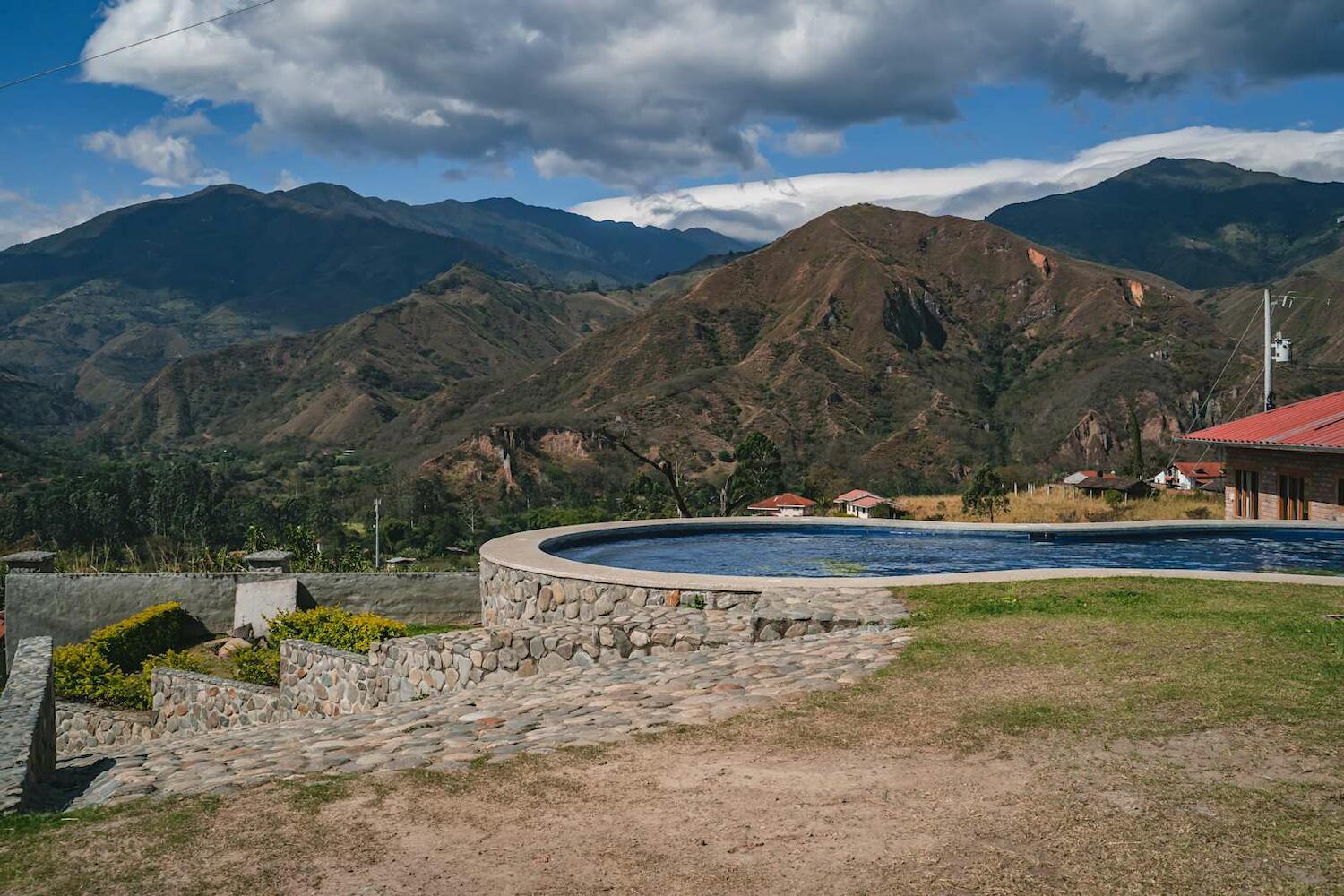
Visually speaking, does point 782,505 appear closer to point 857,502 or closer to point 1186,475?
point 857,502

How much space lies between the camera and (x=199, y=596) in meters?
18.3

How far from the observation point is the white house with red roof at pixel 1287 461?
19714 millimetres

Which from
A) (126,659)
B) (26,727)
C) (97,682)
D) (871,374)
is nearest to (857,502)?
(871,374)

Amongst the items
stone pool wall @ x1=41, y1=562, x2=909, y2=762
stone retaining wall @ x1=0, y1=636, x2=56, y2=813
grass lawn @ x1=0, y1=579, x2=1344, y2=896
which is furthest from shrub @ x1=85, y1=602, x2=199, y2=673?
grass lawn @ x1=0, y1=579, x2=1344, y2=896

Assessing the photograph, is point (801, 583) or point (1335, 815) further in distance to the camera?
point (801, 583)

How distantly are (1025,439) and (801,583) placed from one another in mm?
69583

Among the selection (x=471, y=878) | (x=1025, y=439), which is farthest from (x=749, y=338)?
(x=471, y=878)

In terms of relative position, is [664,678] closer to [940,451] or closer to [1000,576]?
[1000,576]

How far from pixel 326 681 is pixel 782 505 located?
36.3 m

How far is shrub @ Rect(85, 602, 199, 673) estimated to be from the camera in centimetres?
1611

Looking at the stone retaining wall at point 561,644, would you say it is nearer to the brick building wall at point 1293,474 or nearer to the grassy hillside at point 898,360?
the brick building wall at point 1293,474

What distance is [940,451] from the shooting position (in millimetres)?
69938

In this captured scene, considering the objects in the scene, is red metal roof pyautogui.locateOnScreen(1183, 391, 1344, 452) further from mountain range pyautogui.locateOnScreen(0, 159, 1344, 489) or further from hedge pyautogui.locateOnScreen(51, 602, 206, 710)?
mountain range pyautogui.locateOnScreen(0, 159, 1344, 489)

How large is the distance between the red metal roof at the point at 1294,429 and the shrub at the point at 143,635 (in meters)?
21.3
